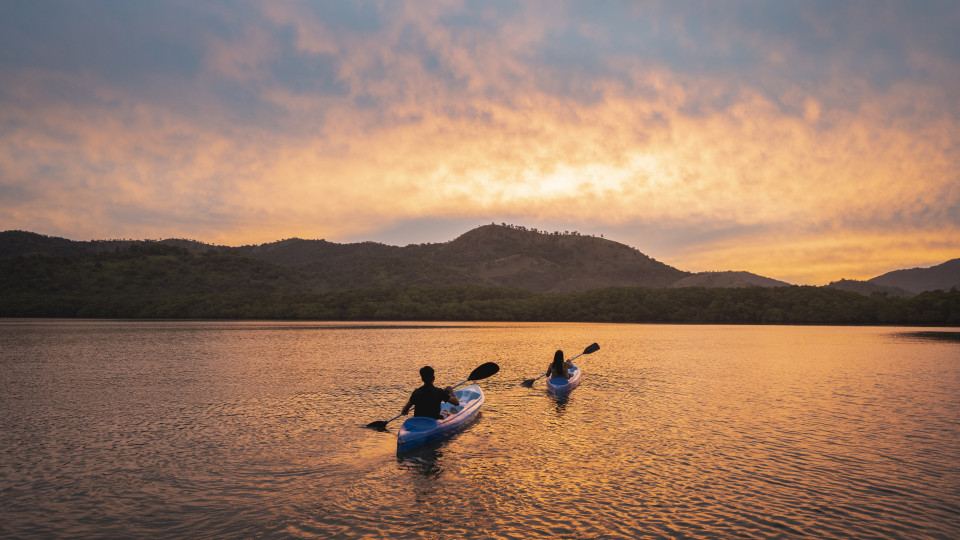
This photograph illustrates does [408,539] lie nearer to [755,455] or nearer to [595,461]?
[595,461]

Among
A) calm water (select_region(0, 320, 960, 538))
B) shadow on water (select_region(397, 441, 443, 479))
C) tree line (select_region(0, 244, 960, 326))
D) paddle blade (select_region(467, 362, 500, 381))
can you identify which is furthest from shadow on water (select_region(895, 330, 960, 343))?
shadow on water (select_region(397, 441, 443, 479))

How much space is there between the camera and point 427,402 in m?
19.1

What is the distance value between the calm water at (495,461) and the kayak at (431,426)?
1.53ft

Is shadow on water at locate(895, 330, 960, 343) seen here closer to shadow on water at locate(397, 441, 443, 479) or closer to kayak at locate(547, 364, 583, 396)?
kayak at locate(547, 364, 583, 396)

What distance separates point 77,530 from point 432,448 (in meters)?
9.74

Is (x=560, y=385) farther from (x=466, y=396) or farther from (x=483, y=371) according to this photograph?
(x=466, y=396)

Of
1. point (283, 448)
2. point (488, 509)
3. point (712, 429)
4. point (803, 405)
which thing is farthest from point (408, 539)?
point (803, 405)

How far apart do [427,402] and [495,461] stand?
3.56m

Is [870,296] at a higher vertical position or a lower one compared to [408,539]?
higher

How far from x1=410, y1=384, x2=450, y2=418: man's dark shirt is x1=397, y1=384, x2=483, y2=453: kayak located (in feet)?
1.05

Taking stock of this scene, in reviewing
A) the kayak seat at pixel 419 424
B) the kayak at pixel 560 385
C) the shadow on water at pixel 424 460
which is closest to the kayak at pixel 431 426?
the kayak seat at pixel 419 424

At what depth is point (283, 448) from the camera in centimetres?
1798

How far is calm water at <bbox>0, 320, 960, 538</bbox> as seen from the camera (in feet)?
38.5

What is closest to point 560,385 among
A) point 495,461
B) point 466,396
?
point 466,396
